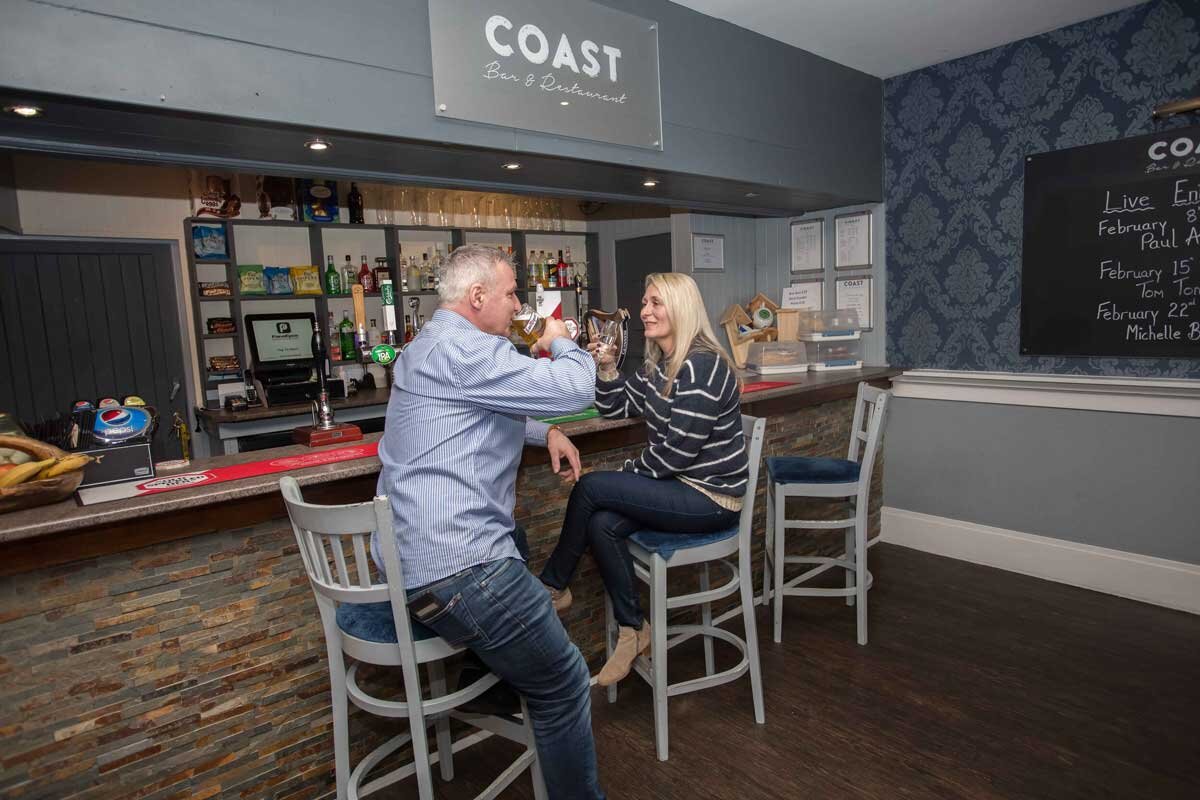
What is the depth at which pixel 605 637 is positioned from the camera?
2.72 metres

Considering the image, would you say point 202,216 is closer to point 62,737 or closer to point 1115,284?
point 62,737

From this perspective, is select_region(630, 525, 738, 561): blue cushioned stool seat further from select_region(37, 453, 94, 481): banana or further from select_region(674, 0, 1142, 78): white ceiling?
select_region(674, 0, 1142, 78): white ceiling

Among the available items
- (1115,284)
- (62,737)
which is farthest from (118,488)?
(1115,284)

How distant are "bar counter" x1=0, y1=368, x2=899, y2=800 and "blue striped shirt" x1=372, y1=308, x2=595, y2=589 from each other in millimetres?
404

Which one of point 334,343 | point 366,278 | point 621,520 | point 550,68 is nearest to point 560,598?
point 621,520

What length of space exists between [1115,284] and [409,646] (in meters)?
3.56

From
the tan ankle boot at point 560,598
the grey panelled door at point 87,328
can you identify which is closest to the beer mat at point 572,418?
the tan ankle boot at point 560,598

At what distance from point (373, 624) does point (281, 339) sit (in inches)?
138

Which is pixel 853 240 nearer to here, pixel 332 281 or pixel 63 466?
pixel 332 281

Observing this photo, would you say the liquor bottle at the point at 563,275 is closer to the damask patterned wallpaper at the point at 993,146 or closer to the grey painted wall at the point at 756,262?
the grey painted wall at the point at 756,262

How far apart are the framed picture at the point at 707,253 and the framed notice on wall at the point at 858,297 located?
77 cm

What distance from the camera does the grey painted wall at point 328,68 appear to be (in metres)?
1.57

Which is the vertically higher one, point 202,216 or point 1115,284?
point 202,216

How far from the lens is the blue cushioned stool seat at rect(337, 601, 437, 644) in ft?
5.11
